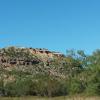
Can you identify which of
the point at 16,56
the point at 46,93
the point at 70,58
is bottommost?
the point at 46,93

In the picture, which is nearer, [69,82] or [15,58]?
[69,82]

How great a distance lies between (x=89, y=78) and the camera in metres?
59.3

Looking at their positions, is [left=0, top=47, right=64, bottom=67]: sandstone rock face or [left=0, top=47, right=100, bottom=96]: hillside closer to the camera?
[left=0, top=47, right=100, bottom=96]: hillside

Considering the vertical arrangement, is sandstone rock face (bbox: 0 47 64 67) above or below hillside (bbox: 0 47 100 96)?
above

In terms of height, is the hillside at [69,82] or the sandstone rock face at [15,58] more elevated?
the sandstone rock face at [15,58]

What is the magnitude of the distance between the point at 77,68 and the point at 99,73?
1126cm

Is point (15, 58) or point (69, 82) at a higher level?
point (15, 58)

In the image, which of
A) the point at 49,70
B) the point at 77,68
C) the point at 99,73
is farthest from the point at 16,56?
the point at 99,73

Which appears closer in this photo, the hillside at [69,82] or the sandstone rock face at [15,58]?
the hillside at [69,82]

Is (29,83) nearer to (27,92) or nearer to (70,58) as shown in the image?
(27,92)

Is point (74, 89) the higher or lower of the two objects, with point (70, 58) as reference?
lower

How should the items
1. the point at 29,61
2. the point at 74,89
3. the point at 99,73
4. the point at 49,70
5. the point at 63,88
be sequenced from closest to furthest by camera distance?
1. the point at 99,73
2. the point at 74,89
3. the point at 63,88
4. the point at 49,70
5. the point at 29,61

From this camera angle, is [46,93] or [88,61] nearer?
[88,61]

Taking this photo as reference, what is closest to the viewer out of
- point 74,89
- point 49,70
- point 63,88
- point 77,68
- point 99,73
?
point 99,73
